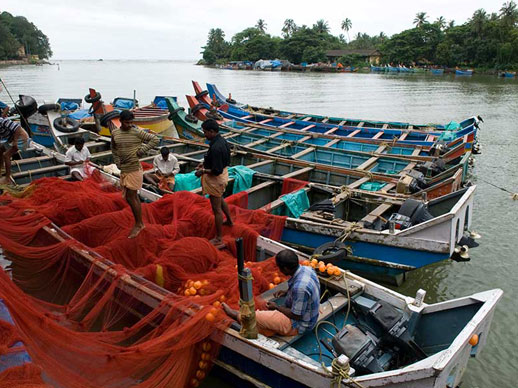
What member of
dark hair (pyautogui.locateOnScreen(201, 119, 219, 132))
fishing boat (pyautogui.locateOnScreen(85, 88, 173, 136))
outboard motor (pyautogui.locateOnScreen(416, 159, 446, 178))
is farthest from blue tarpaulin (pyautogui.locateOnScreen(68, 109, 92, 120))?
dark hair (pyautogui.locateOnScreen(201, 119, 219, 132))

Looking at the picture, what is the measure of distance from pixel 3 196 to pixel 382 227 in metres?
7.03

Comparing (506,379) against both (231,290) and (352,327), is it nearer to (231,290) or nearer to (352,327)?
(352,327)

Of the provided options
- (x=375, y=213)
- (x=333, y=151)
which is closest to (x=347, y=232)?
(x=375, y=213)

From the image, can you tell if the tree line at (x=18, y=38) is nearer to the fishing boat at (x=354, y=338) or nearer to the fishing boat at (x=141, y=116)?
the fishing boat at (x=141, y=116)

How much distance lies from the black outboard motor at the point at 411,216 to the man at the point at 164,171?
460cm

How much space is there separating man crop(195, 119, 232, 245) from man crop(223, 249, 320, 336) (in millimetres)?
1854

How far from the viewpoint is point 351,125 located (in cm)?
1625

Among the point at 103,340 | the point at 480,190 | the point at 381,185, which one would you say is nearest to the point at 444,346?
the point at 103,340

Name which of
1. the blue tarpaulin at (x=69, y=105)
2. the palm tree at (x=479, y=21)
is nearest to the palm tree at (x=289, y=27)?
the palm tree at (x=479, y=21)

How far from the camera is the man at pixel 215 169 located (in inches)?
213

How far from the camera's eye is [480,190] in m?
12.5

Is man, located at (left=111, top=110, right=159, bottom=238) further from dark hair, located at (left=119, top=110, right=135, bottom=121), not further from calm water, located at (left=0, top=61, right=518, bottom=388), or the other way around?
calm water, located at (left=0, top=61, right=518, bottom=388)

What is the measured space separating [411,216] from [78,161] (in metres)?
7.05

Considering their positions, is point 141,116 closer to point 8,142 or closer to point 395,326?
point 8,142
